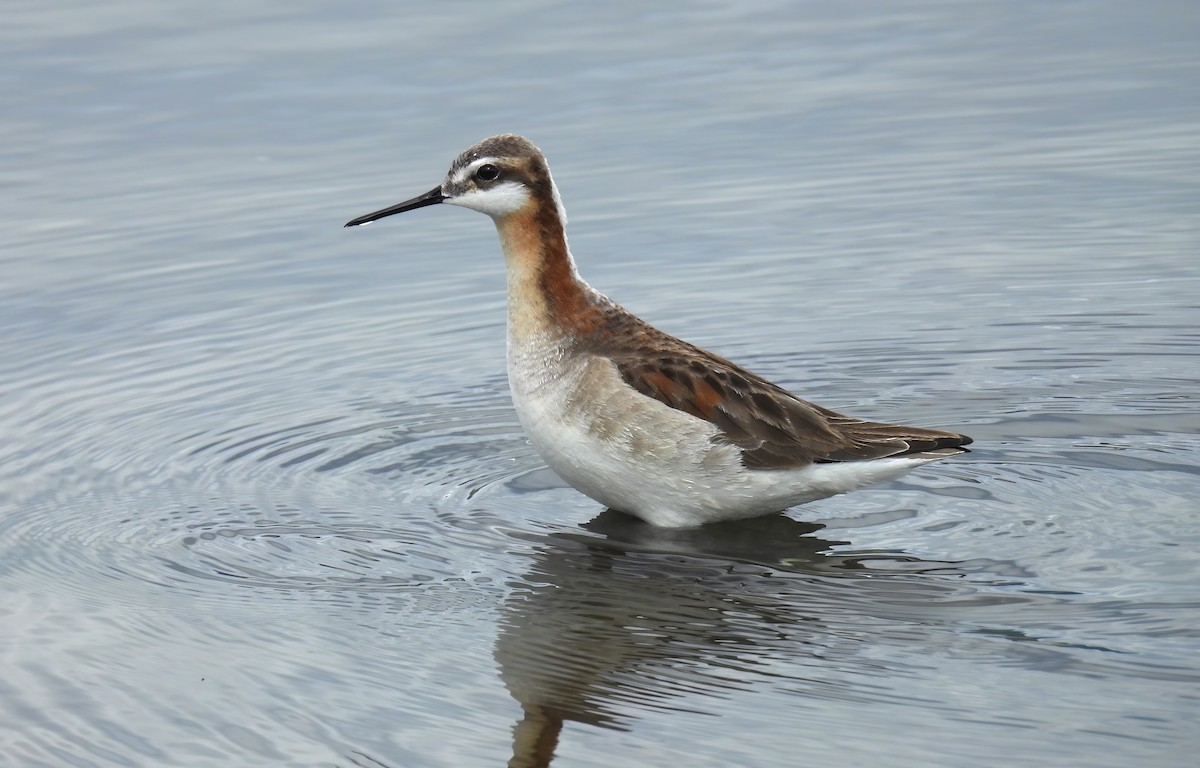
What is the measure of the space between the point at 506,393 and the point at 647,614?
3571 mm

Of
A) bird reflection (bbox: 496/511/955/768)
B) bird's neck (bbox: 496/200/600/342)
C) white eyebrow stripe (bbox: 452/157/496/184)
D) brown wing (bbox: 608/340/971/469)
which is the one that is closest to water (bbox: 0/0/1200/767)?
bird reflection (bbox: 496/511/955/768)

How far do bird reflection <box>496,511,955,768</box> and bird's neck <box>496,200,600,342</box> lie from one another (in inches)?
42.5

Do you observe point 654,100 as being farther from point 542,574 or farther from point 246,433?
point 542,574

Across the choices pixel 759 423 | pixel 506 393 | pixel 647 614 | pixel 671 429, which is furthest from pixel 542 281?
pixel 647 614

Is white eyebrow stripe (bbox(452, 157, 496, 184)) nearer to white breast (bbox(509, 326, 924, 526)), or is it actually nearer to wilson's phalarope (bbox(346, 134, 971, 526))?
wilson's phalarope (bbox(346, 134, 971, 526))

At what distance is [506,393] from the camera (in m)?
11.7

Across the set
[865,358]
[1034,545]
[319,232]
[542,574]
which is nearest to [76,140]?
[319,232]

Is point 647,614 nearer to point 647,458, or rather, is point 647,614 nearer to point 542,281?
point 647,458

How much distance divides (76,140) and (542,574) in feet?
32.1

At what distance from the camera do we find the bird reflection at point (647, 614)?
7.40 meters

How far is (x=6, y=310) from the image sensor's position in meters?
13.4

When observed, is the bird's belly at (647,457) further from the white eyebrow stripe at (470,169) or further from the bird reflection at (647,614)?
the white eyebrow stripe at (470,169)

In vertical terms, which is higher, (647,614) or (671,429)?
(671,429)

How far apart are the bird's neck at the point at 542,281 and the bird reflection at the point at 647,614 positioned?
42.5 inches
